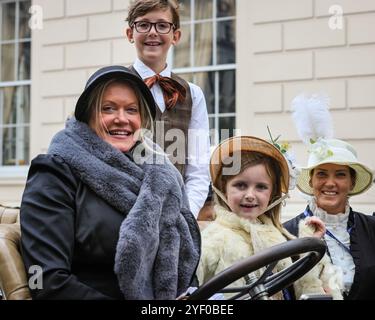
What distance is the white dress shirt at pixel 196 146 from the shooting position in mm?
3389

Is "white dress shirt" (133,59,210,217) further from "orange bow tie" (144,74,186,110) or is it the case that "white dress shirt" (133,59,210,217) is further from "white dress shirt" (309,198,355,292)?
"white dress shirt" (309,198,355,292)

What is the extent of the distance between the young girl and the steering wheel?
568mm

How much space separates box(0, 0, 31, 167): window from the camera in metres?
9.11

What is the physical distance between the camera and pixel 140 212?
6.93 feet

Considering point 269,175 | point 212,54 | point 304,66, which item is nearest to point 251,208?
point 269,175

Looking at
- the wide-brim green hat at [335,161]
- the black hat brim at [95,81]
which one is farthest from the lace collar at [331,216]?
the black hat brim at [95,81]

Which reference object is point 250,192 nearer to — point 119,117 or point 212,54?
point 119,117

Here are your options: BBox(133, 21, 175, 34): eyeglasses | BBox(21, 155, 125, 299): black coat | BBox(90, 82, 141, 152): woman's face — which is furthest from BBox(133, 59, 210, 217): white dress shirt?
BBox(21, 155, 125, 299): black coat

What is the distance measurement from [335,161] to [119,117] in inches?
59.7

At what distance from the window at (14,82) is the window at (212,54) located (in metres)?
2.34

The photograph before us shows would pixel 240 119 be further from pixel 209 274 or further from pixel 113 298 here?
pixel 113 298
